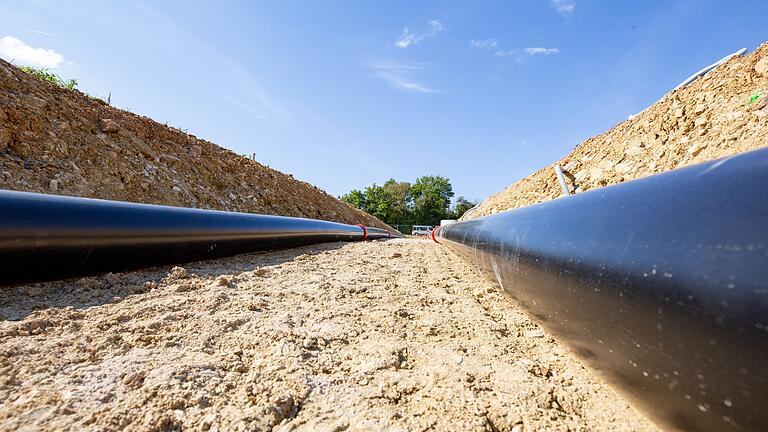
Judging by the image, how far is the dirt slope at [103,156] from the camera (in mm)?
4508

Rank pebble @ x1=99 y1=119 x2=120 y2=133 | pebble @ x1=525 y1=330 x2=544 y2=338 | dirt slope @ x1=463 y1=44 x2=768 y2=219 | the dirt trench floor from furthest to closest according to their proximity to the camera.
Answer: pebble @ x1=99 y1=119 x2=120 y2=133 → dirt slope @ x1=463 y1=44 x2=768 y2=219 → pebble @ x1=525 y1=330 x2=544 y2=338 → the dirt trench floor

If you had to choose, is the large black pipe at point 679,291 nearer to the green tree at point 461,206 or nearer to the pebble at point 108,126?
the pebble at point 108,126

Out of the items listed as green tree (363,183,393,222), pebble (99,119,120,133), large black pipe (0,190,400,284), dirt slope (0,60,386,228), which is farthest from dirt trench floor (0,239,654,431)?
green tree (363,183,393,222)

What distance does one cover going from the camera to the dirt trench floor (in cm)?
96

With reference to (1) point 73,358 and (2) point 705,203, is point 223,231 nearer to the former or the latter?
(1) point 73,358

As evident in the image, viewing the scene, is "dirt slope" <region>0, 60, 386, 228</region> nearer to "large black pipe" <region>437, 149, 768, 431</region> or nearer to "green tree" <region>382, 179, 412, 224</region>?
"large black pipe" <region>437, 149, 768, 431</region>

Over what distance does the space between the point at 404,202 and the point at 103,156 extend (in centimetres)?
3947

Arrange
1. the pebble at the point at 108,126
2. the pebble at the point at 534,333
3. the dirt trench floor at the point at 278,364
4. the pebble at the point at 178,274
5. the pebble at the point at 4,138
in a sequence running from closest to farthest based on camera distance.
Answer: the dirt trench floor at the point at 278,364
the pebble at the point at 534,333
the pebble at the point at 178,274
the pebble at the point at 4,138
the pebble at the point at 108,126

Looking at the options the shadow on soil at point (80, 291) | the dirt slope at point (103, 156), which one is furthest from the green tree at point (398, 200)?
the shadow on soil at point (80, 291)

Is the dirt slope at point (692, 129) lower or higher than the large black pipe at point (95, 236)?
higher

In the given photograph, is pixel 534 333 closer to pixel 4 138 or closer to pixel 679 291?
pixel 679 291

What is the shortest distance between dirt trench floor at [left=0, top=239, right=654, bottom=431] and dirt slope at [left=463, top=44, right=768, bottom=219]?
3838mm

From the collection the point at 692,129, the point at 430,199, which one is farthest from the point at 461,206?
the point at 692,129

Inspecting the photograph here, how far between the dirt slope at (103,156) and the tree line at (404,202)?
32304 mm
